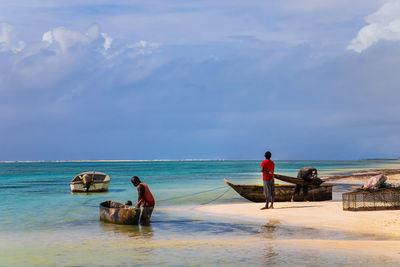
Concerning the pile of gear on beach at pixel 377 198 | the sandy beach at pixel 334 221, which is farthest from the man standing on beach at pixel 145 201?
the pile of gear on beach at pixel 377 198

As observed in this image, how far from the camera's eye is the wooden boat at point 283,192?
2186 cm

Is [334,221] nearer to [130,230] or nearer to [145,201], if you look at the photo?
[145,201]

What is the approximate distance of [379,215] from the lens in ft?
53.7

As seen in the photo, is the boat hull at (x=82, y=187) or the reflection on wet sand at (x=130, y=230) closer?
the reflection on wet sand at (x=130, y=230)

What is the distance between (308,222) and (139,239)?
5.68m

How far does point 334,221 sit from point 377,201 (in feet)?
11.1

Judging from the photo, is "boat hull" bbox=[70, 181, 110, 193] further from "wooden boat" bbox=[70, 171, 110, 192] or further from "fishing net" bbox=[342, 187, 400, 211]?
"fishing net" bbox=[342, 187, 400, 211]

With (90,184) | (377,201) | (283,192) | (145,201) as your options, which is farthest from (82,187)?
(377,201)

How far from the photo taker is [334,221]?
1551cm

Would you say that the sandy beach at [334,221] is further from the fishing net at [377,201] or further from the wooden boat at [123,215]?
the wooden boat at [123,215]

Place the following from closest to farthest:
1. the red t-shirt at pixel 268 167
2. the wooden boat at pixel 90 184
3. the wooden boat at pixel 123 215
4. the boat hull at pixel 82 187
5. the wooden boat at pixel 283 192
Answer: the wooden boat at pixel 123 215 → the red t-shirt at pixel 268 167 → the wooden boat at pixel 283 192 → the wooden boat at pixel 90 184 → the boat hull at pixel 82 187

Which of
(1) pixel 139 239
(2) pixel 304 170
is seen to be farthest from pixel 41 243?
(2) pixel 304 170

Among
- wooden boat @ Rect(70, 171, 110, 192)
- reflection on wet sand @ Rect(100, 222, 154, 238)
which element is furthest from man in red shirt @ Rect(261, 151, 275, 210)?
wooden boat @ Rect(70, 171, 110, 192)

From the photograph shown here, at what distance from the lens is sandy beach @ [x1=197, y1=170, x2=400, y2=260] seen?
37.5ft
